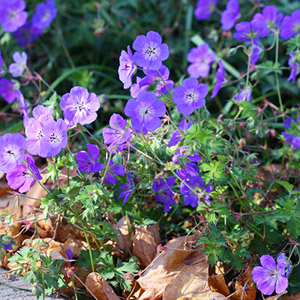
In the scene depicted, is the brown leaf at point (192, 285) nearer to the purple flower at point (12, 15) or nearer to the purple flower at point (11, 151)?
the purple flower at point (11, 151)

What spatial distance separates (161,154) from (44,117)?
1.39 ft

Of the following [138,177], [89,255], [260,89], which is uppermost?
[138,177]

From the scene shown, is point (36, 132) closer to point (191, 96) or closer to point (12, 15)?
point (191, 96)

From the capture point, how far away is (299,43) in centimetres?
189

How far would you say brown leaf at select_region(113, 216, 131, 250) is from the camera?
1740mm

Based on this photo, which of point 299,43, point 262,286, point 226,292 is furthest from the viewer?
point 299,43

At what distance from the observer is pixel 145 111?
1455 millimetres

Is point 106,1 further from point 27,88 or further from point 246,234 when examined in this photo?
point 246,234

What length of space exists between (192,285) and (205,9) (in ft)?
6.58

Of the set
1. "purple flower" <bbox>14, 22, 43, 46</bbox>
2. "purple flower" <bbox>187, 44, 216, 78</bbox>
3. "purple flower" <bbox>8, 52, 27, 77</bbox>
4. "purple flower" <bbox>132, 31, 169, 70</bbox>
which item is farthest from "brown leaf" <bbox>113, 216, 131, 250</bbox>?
"purple flower" <bbox>14, 22, 43, 46</bbox>

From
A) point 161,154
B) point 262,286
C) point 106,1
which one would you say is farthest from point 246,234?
point 106,1

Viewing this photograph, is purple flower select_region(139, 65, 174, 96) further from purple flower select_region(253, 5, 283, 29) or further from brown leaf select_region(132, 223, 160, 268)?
purple flower select_region(253, 5, 283, 29)

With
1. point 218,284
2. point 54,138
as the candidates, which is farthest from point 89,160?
point 218,284

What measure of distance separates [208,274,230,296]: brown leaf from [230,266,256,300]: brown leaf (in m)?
0.03
